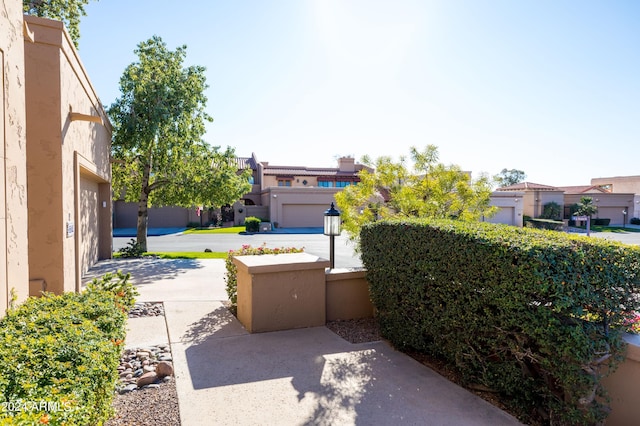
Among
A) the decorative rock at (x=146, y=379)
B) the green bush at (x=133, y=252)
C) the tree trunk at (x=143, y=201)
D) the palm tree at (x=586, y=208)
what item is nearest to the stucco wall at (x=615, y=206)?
the palm tree at (x=586, y=208)

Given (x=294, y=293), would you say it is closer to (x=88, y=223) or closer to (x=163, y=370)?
Result: (x=163, y=370)

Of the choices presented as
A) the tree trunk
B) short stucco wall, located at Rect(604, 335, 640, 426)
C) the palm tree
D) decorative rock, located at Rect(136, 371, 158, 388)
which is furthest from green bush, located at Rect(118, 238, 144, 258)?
the palm tree

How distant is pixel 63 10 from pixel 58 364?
18.2m

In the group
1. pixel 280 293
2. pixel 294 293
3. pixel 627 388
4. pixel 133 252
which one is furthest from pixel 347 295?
pixel 133 252

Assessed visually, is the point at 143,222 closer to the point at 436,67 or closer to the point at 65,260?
the point at 65,260

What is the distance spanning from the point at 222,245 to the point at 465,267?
18232 mm

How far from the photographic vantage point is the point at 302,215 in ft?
115

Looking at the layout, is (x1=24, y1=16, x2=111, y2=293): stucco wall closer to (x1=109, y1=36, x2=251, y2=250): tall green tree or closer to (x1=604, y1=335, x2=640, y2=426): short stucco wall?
(x1=604, y1=335, x2=640, y2=426): short stucco wall

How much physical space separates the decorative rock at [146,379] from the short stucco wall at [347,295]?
310 centimetres

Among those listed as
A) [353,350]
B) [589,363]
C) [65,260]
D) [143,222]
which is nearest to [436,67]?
[353,350]

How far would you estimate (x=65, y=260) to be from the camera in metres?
6.21

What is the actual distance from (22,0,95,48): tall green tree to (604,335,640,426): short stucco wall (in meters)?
18.4

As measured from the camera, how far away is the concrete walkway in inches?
142

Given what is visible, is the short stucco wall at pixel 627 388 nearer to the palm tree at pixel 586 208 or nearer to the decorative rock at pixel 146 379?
the decorative rock at pixel 146 379
